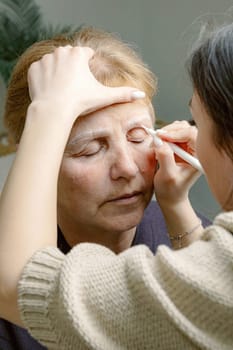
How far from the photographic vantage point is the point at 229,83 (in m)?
0.68

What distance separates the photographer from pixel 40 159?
31.7 inches

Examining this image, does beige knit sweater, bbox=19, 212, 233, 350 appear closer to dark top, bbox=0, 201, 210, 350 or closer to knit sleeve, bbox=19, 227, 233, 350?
knit sleeve, bbox=19, 227, 233, 350

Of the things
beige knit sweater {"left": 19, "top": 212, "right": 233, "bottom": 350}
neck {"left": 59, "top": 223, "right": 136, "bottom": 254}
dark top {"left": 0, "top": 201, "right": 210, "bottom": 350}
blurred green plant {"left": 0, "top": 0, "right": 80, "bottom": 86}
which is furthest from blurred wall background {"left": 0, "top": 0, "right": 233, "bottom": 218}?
beige knit sweater {"left": 19, "top": 212, "right": 233, "bottom": 350}

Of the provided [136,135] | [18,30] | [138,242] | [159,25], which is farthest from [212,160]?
[159,25]

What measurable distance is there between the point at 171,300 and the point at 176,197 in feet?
1.55

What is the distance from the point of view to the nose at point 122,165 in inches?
39.2

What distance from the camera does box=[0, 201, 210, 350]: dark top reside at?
0.98 metres

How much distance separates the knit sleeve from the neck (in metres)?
0.39

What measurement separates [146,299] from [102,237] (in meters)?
0.45

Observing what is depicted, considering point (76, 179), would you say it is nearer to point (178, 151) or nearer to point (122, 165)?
point (122, 165)

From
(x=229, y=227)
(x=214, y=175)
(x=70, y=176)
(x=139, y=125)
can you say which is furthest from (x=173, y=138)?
(x=229, y=227)

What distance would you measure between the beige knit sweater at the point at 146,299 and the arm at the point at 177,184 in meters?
0.37

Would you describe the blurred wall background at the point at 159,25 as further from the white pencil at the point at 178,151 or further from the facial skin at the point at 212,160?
the facial skin at the point at 212,160

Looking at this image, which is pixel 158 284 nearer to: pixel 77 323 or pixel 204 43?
pixel 77 323
